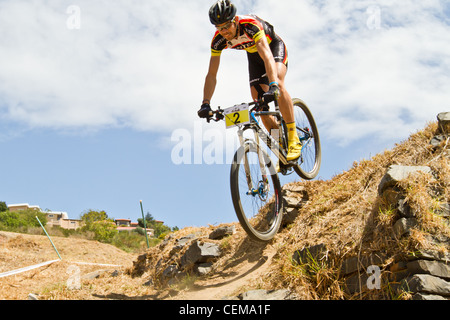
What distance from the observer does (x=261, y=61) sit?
22.4 feet

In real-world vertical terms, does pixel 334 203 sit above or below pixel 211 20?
below

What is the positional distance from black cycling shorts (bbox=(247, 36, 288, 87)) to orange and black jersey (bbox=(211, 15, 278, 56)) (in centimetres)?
12

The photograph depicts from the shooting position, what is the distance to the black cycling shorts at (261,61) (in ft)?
21.9

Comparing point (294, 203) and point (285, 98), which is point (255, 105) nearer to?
point (285, 98)

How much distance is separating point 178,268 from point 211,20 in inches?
207

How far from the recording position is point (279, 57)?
6.57 m

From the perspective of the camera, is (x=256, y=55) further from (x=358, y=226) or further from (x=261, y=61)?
(x=358, y=226)

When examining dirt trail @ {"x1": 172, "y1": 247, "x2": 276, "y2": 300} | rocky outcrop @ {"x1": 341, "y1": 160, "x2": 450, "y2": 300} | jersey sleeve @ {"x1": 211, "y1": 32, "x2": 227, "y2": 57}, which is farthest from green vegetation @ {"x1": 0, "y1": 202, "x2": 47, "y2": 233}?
rocky outcrop @ {"x1": 341, "y1": 160, "x2": 450, "y2": 300}

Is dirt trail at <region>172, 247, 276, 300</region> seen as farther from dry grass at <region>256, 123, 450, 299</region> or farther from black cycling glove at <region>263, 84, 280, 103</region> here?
black cycling glove at <region>263, 84, 280, 103</region>

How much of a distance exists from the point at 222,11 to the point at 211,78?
116 cm

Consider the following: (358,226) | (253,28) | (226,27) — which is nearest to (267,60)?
(253,28)

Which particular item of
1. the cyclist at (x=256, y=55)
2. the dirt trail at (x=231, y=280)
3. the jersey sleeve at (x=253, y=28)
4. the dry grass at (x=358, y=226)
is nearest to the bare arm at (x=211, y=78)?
the cyclist at (x=256, y=55)

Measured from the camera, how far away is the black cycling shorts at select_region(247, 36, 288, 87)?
6.67 m
